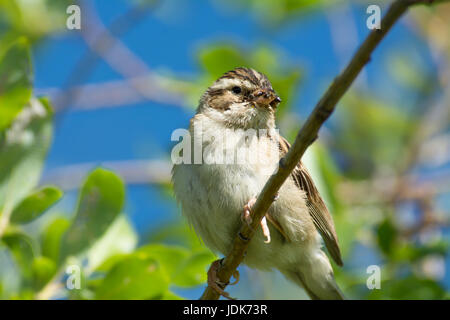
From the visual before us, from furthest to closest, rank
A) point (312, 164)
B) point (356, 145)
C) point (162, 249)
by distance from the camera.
Result: point (356, 145) → point (312, 164) → point (162, 249)

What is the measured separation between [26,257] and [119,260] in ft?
1.72

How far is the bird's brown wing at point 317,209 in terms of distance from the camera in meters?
4.21

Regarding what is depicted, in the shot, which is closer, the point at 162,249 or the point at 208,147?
the point at 162,249

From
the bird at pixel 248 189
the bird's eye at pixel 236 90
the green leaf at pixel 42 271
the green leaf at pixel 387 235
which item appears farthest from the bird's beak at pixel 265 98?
the green leaf at pixel 42 271

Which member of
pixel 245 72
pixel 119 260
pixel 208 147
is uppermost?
pixel 245 72

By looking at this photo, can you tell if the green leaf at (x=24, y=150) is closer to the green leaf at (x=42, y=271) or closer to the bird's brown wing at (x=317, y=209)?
the green leaf at (x=42, y=271)

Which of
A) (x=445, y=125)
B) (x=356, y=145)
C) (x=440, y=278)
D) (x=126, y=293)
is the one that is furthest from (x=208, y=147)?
(x=445, y=125)

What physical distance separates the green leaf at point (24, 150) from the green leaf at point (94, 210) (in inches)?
13.6

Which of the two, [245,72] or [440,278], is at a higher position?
[245,72]

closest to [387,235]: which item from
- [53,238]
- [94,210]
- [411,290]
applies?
[411,290]

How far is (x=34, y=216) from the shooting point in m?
3.34

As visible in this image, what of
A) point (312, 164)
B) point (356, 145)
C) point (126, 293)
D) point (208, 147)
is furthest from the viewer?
point (356, 145)

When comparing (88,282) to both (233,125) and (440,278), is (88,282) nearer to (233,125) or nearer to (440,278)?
(233,125)

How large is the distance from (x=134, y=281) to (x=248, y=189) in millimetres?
864
